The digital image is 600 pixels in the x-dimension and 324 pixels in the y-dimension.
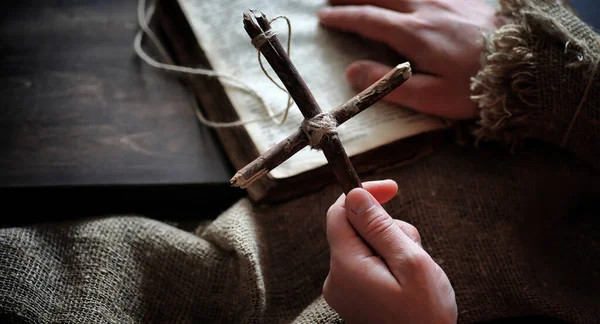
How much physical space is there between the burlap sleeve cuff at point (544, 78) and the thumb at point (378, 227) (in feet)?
0.83

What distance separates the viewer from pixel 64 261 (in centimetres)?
59

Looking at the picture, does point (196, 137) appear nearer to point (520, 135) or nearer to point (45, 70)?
point (45, 70)

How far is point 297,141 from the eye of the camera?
498mm

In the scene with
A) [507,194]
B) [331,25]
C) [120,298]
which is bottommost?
[120,298]

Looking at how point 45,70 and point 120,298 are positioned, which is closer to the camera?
point 120,298

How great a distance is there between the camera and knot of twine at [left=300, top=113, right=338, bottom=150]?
0.49 m

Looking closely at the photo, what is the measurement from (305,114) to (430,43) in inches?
11.1

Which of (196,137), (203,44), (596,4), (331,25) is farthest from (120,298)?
(596,4)

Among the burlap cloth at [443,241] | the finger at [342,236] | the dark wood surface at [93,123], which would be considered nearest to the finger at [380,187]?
the finger at [342,236]

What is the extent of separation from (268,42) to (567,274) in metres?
0.48

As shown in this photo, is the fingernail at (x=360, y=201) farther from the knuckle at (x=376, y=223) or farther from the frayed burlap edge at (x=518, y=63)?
the frayed burlap edge at (x=518, y=63)

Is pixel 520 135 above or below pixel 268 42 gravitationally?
below

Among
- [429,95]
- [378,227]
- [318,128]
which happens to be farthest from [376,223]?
[429,95]

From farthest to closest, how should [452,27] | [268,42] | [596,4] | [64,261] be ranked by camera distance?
[596,4] < [452,27] < [64,261] < [268,42]
